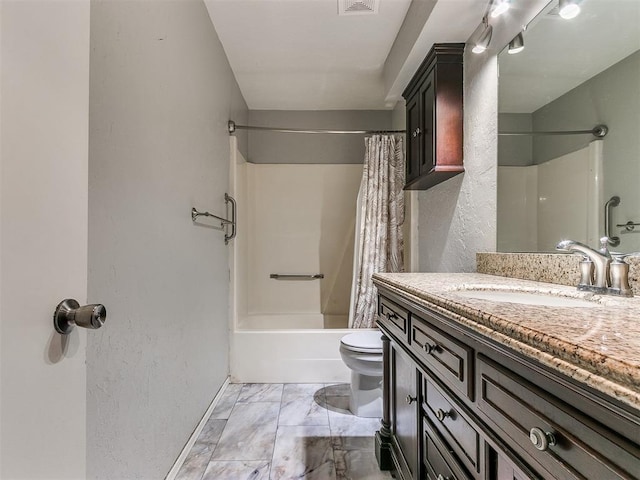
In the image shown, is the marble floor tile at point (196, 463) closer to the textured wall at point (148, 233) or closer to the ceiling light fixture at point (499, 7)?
the textured wall at point (148, 233)

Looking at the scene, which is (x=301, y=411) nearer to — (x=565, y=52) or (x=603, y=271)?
(x=603, y=271)

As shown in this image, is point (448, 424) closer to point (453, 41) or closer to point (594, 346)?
point (594, 346)

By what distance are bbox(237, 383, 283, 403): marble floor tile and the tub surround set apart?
1587 mm

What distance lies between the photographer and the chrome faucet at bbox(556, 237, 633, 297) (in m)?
0.85

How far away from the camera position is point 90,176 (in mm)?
860

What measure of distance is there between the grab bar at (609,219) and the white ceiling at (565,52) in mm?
435

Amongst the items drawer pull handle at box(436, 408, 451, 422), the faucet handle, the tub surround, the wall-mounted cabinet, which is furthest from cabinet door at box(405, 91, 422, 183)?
drawer pull handle at box(436, 408, 451, 422)

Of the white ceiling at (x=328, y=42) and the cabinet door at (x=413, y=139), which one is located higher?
the white ceiling at (x=328, y=42)

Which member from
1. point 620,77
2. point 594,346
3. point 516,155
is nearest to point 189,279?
point 594,346

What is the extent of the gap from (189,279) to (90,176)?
2.70 feet

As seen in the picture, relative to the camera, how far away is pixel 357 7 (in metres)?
1.77

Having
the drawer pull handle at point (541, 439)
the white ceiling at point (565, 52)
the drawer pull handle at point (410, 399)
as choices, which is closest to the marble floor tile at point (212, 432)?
the drawer pull handle at point (410, 399)

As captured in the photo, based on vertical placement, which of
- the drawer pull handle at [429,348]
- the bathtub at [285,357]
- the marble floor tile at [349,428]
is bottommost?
the marble floor tile at [349,428]

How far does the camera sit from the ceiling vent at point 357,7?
1.73 metres
